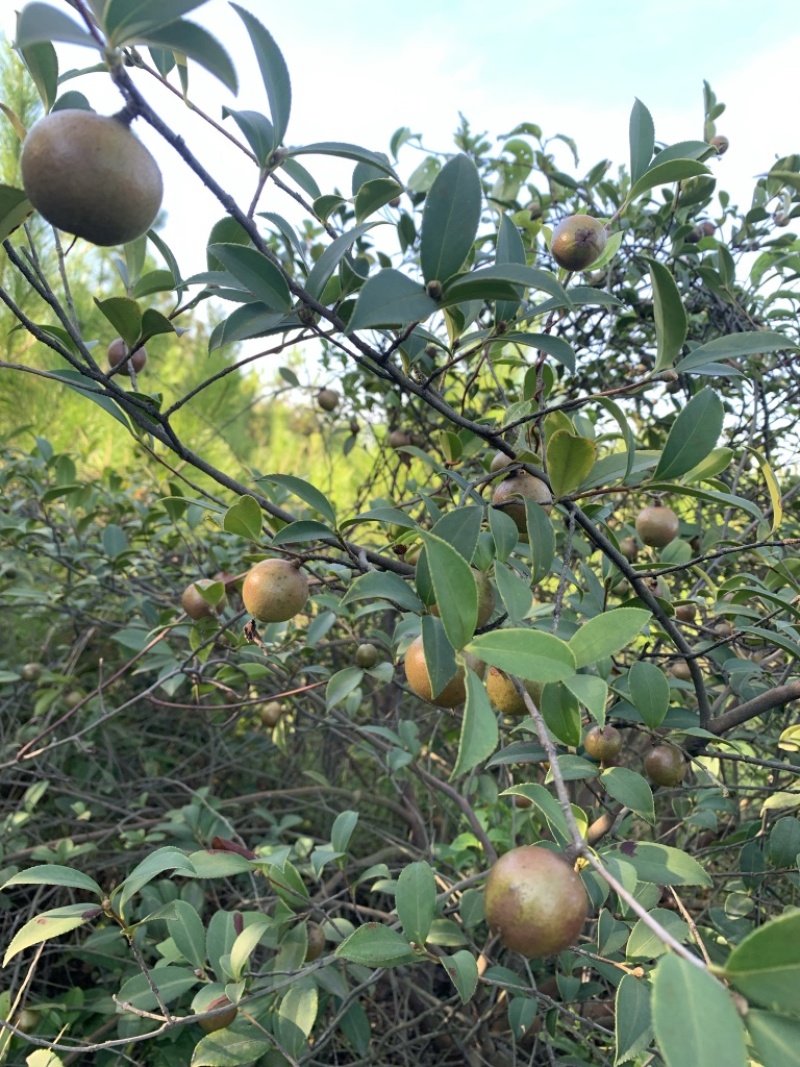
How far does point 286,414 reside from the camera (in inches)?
222

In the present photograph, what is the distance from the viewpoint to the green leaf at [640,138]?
74 cm

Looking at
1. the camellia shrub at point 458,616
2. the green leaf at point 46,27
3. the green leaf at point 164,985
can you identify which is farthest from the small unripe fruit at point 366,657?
the green leaf at point 46,27

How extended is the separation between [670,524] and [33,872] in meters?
0.83

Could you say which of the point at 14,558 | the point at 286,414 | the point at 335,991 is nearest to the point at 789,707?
the point at 335,991

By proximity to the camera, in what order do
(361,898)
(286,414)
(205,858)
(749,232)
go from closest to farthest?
1. (205,858)
2. (749,232)
3. (361,898)
4. (286,414)

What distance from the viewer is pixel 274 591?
0.71 meters

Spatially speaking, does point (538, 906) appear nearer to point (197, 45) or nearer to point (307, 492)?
point (307, 492)

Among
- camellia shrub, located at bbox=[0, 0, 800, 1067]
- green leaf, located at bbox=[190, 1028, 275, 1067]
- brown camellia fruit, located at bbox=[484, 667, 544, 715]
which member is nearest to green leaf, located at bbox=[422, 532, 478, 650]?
camellia shrub, located at bbox=[0, 0, 800, 1067]

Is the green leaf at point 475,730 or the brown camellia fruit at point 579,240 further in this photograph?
the brown camellia fruit at point 579,240

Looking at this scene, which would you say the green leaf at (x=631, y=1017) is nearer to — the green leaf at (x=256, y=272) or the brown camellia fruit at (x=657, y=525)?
the brown camellia fruit at (x=657, y=525)

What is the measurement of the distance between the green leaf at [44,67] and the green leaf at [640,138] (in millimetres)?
560

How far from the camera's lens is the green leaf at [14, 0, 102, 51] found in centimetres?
36

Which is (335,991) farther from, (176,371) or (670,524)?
(176,371)

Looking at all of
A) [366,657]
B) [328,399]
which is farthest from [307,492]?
[328,399]
